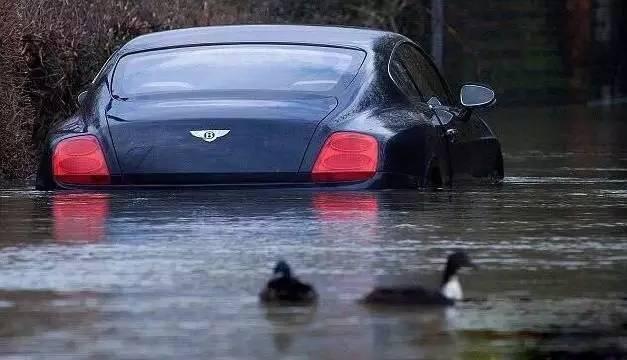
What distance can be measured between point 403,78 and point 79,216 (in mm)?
2735

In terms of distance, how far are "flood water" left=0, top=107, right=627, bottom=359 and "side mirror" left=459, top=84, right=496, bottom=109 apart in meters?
1.27

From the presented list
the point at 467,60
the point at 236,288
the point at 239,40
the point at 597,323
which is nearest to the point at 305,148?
the point at 239,40

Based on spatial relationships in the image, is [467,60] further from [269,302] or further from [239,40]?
[269,302]

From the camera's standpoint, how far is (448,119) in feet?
33.6

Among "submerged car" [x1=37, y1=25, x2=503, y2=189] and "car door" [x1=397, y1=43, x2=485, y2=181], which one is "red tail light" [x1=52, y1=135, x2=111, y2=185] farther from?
"car door" [x1=397, y1=43, x2=485, y2=181]

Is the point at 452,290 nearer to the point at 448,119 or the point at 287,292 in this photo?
the point at 287,292

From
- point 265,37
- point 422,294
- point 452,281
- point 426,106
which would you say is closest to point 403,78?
point 426,106

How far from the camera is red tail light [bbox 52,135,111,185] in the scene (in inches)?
351

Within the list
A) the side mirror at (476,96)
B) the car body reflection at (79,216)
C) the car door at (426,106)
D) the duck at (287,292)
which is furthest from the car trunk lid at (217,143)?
the duck at (287,292)

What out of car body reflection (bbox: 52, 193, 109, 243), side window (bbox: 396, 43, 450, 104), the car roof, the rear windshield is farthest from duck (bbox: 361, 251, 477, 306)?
side window (bbox: 396, 43, 450, 104)

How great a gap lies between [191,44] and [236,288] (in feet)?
14.1

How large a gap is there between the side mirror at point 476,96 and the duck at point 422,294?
504 cm

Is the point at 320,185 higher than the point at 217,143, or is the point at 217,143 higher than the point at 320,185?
the point at 217,143

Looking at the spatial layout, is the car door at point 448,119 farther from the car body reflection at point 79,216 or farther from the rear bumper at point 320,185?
the car body reflection at point 79,216
